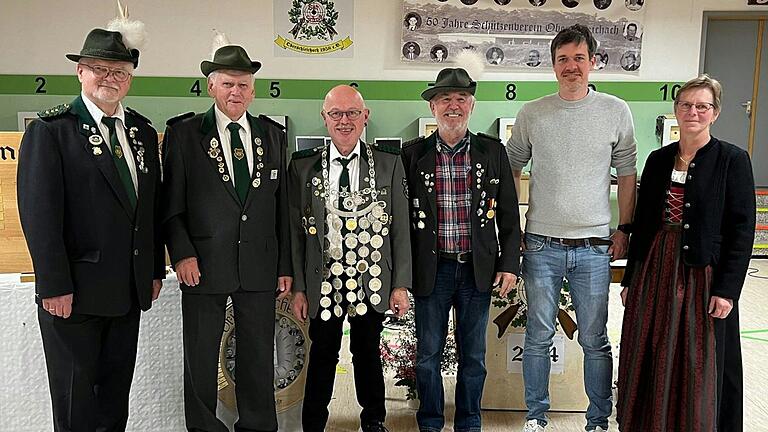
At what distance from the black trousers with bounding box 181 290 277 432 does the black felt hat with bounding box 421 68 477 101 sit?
102 cm

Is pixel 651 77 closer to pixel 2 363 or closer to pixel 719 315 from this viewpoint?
pixel 719 315

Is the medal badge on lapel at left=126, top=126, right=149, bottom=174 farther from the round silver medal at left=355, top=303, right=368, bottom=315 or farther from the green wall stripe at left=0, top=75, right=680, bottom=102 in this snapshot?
the green wall stripe at left=0, top=75, right=680, bottom=102

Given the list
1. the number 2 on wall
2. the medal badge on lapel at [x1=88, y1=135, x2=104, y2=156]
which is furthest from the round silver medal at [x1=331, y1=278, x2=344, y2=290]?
the number 2 on wall

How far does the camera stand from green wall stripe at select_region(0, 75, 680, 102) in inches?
241

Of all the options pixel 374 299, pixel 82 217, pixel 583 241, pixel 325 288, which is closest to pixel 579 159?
pixel 583 241

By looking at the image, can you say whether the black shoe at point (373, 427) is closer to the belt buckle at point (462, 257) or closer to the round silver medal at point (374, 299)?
the round silver medal at point (374, 299)

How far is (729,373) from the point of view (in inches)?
95.8

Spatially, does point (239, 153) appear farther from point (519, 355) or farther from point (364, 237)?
point (519, 355)

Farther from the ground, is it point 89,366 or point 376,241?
point 376,241

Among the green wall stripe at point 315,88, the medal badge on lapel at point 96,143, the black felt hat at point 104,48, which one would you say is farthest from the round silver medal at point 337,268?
the green wall stripe at point 315,88

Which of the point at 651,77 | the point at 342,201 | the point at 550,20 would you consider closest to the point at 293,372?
the point at 342,201

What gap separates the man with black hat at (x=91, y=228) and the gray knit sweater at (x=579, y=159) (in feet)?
4.95

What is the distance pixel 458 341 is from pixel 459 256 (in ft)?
1.32

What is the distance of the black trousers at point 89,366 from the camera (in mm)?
2070
